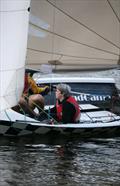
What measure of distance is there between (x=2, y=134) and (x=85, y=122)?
182 cm

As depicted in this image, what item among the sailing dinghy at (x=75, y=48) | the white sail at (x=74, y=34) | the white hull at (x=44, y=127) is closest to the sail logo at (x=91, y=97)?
the sailing dinghy at (x=75, y=48)

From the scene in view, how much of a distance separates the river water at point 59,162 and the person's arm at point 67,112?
413 mm

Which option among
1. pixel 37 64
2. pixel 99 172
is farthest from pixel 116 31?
pixel 99 172

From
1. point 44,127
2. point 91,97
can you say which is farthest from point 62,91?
point 91,97

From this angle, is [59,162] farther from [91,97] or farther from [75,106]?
[91,97]

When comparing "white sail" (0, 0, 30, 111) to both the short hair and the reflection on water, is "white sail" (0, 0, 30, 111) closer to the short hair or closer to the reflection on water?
the reflection on water

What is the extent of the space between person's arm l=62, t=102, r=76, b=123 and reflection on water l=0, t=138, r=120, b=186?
0.48 m

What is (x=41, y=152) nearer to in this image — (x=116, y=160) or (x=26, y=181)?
(x=116, y=160)

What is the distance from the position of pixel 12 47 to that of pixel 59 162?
7.55ft

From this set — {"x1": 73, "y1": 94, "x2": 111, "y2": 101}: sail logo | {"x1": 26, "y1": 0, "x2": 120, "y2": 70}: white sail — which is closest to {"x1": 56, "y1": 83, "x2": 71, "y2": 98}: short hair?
{"x1": 26, "y1": 0, "x2": 120, "y2": 70}: white sail

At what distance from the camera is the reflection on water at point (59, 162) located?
11898 mm

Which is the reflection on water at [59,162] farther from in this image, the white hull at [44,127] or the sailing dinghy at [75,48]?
the sailing dinghy at [75,48]

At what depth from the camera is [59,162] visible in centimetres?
1338

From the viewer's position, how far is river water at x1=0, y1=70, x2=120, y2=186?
1188cm
